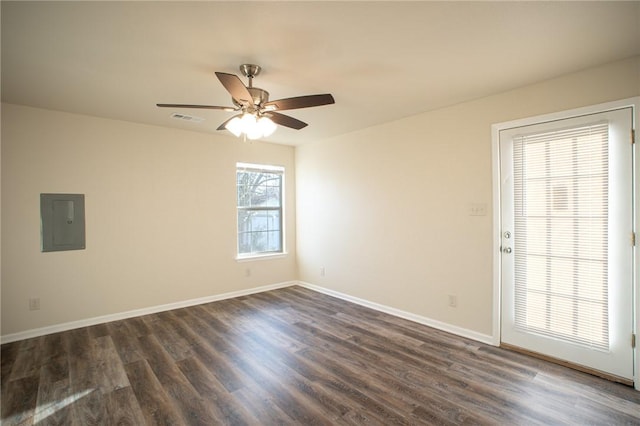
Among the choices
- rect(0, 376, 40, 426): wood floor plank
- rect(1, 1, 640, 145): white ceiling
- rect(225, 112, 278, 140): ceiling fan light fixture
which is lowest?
rect(0, 376, 40, 426): wood floor plank

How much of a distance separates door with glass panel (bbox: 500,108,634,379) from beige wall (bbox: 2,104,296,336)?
3673mm

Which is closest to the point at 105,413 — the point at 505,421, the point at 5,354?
the point at 5,354

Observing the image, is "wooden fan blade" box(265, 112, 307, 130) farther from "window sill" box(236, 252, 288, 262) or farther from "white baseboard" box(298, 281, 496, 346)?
"window sill" box(236, 252, 288, 262)

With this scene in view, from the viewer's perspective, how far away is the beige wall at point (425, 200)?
2875 mm

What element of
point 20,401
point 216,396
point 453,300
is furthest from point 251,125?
point 453,300

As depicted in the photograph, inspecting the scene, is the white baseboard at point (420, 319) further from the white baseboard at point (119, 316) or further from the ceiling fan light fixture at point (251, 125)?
the ceiling fan light fixture at point (251, 125)

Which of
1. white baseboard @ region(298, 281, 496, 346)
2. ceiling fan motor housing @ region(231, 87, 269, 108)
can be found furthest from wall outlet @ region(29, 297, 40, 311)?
white baseboard @ region(298, 281, 496, 346)

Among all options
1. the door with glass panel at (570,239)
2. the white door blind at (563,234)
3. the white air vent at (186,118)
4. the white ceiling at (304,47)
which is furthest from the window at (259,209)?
the white door blind at (563,234)

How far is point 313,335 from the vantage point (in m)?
3.34

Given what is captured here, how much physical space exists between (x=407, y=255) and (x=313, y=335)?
4.96 feet

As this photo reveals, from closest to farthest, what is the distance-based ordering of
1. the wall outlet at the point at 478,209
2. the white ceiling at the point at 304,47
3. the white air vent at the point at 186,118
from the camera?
the white ceiling at the point at 304,47 → the wall outlet at the point at 478,209 → the white air vent at the point at 186,118

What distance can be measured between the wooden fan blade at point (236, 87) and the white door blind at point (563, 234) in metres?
2.54

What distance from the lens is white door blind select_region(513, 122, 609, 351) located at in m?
2.50

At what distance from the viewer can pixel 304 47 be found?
216cm
